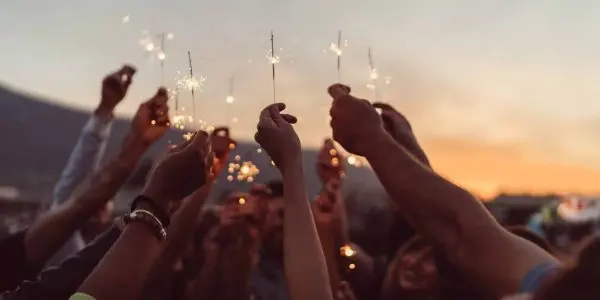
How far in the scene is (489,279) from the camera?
1.49 meters

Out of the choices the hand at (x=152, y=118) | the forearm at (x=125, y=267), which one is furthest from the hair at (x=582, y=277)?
the hand at (x=152, y=118)

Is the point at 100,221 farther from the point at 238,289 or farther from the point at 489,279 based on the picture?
the point at 489,279

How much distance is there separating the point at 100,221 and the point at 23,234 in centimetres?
138

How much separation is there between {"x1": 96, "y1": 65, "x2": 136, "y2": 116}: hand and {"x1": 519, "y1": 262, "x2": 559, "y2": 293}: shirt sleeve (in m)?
2.04

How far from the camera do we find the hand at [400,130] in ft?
6.62

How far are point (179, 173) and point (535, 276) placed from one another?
83 centimetres

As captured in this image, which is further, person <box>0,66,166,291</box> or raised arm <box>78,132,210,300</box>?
person <box>0,66,166,291</box>

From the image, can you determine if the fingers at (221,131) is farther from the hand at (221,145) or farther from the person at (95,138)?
the person at (95,138)

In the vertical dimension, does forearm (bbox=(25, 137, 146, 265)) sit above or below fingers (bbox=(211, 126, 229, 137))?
below

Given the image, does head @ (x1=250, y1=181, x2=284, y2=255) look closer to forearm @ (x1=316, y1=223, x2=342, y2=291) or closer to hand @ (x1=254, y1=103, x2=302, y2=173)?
forearm @ (x1=316, y1=223, x2=342, y2=291)

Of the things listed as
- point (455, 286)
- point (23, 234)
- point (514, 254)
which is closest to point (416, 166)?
point (514, 254)

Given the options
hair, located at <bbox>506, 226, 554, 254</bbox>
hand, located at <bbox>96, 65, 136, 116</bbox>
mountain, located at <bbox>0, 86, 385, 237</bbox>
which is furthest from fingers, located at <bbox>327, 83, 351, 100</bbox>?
mountain, located at <bbox>0, 86, 385, 237</bbox>

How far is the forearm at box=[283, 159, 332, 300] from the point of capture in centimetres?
163

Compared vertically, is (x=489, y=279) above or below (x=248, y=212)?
above
